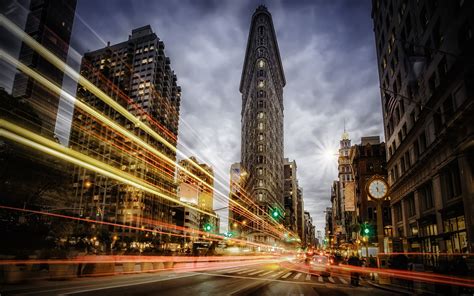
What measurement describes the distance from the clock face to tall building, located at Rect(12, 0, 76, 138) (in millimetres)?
64557

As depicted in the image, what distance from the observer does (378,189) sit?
18.7m

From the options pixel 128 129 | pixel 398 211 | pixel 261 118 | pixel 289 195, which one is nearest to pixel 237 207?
pixel 261 118

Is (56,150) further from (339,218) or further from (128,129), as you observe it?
(339,218)

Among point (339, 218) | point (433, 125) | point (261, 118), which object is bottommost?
point (339, 218)

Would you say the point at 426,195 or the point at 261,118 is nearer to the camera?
the point at 426,195

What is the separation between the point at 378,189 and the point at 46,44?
313 ft

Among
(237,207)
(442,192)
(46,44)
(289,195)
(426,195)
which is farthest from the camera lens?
(289,195)

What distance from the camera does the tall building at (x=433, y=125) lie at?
19.3 meters

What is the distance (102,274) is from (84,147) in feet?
367

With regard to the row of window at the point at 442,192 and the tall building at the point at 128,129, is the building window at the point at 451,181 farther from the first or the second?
the tall building at the point at 128,129

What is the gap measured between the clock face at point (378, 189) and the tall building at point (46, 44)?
6456 cm

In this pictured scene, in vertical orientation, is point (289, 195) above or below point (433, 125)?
above

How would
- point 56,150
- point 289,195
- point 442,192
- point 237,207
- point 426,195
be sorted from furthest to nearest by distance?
point 289,195 → point 237,207 → point 426,195 → point 56,150 → point 442,192

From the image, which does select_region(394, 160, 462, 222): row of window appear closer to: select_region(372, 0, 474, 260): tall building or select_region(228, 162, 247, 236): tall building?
select_region(372, 0, 474, 260): tall building
